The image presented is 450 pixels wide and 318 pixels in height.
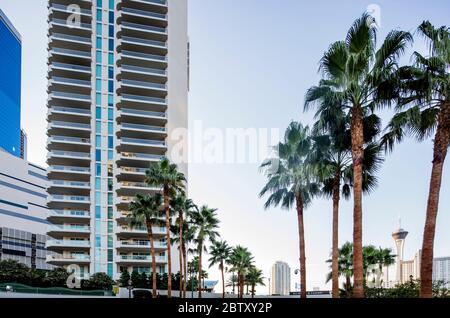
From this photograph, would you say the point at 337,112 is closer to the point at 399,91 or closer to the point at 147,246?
the point at 399,91

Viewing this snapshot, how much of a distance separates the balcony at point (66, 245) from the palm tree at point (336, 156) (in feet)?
176

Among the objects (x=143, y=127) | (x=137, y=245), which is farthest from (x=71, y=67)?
(x=137, y=245)

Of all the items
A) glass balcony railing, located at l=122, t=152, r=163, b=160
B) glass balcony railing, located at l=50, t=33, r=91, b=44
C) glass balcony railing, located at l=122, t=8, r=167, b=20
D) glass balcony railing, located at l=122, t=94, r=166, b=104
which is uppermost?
glass balcony railing, located at l=122, t=8, r=167, b=20

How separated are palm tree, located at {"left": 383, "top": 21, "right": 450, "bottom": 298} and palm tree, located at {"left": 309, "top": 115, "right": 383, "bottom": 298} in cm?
287

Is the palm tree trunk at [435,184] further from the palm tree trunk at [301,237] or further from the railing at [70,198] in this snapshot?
the railing at [70,198]

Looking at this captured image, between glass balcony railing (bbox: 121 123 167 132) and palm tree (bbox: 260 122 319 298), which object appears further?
glass balcony railing (bbox: 121 123 167 132)

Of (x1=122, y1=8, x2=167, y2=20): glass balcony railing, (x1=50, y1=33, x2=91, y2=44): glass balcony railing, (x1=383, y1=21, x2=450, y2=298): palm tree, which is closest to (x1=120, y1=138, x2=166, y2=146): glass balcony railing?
(x1=50, y1=33, x2=91, y2=44): glass balcony railing

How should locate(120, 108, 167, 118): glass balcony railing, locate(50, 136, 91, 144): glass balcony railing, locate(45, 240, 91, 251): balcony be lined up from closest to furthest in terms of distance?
locate(45, 240, 91, 251): balcony → locate(50, 136, 91, 144): glass balcony railing → locate(120, 108, 167, 118): glass balcony railing

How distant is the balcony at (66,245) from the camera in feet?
222

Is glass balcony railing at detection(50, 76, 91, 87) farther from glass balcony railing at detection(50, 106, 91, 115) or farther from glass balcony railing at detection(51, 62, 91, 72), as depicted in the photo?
glass balcony railing at detection(50, 106, 91, 115)

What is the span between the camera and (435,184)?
1417cm

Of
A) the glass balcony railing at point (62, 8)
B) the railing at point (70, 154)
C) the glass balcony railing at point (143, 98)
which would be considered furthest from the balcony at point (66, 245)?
the glass balcony railing at point (62, 8)

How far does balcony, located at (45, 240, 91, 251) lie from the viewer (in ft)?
222
